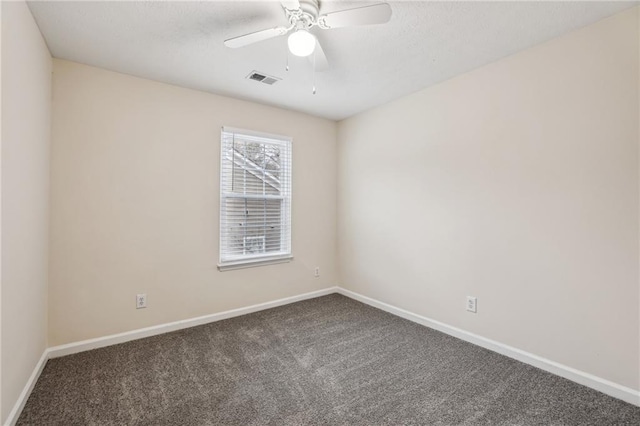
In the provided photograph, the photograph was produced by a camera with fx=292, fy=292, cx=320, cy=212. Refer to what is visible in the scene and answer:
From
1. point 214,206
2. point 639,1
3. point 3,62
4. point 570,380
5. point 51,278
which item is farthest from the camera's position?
point 214,206

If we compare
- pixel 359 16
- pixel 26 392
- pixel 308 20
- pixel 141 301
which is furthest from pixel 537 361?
pixel 26 392

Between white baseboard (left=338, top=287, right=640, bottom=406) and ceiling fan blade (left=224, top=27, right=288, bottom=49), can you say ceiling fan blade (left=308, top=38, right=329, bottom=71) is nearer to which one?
ceiling fan blade (left=224, top=27, right=288, bottom=49)

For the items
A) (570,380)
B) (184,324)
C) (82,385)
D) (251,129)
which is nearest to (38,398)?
(82,385)

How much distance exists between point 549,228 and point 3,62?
139 inches

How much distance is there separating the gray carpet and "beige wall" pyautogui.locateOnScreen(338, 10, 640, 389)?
37 centimetres

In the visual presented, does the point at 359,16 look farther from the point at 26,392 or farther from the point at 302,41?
the point at 26,392

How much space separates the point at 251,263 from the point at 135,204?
1.33m

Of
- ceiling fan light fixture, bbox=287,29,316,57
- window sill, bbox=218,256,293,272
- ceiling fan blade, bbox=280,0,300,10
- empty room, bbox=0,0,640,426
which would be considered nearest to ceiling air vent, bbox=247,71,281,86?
empty room, bbox=0,0,640,426

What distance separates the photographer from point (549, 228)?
7.18ft

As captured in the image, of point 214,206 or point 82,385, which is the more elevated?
point 214,206

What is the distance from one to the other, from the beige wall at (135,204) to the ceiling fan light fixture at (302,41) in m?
1.77

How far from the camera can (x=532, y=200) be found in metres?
2.28

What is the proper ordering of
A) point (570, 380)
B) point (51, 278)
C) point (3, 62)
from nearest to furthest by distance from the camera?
point (3, 62)
point (570, 380)
point (51, 278)

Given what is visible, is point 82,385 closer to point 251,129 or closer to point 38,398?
point 38,398
